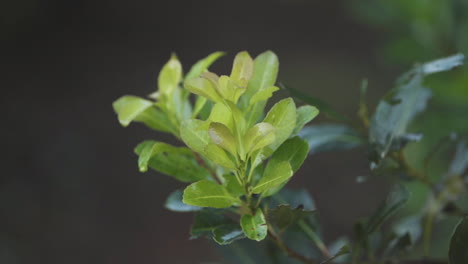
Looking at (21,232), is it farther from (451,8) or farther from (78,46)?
(451,8)

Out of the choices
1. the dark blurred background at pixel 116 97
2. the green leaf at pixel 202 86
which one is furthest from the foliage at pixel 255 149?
the dark blurred background at pixel 116 97

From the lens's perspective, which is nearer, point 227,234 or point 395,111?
point 227,234

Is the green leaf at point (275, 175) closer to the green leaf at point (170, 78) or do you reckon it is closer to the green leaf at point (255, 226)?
the green leaf at point (255, 226)

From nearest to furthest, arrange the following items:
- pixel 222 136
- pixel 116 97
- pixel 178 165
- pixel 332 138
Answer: pixel 222 136 → pixel 178 165 → pixel 332 138 → pixel 116 97

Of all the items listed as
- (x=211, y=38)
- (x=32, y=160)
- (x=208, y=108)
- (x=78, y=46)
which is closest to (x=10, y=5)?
(x=78, y=46)

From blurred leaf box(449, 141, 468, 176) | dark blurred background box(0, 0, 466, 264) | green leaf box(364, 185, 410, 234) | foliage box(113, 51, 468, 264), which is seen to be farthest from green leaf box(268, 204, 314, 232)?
dark blurred background box(0, 0, 466, 264)

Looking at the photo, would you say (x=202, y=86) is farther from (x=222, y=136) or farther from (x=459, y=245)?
(x=459, y=245)

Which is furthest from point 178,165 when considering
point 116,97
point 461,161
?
point 116,97
